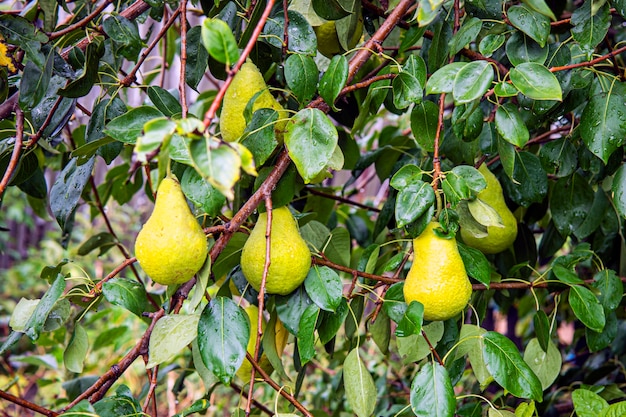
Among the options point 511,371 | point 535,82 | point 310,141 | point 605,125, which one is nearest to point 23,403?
point 310,141

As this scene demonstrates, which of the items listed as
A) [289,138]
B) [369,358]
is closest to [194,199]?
[289,138]

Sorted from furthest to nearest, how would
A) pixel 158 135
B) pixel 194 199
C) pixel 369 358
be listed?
pixel 369 358 < pixel 194 199 < pixel 158 135

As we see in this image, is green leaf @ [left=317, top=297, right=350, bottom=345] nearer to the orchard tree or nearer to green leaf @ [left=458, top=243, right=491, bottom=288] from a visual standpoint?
the orchard tree

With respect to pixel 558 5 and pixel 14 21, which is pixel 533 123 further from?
pixel 14 21

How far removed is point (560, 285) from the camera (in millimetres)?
926

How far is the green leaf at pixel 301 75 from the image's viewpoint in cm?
75

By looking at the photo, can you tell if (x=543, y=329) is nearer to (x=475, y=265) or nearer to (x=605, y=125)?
(x=475, y=265)

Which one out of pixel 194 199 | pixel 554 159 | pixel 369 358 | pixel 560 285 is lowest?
pixel 369 358

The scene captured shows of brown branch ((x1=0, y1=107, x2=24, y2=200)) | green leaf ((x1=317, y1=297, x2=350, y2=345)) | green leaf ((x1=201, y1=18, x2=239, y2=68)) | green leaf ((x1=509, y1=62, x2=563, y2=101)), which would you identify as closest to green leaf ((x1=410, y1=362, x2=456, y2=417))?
green leaf ((x1=317, y1=297, x2=350, y2=345))

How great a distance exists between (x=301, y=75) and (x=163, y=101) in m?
0.24

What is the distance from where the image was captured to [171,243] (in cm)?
67

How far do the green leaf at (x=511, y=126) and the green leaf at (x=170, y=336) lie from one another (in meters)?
0.44

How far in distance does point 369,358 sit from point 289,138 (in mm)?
1714

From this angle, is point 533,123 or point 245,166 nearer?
point 245,166
